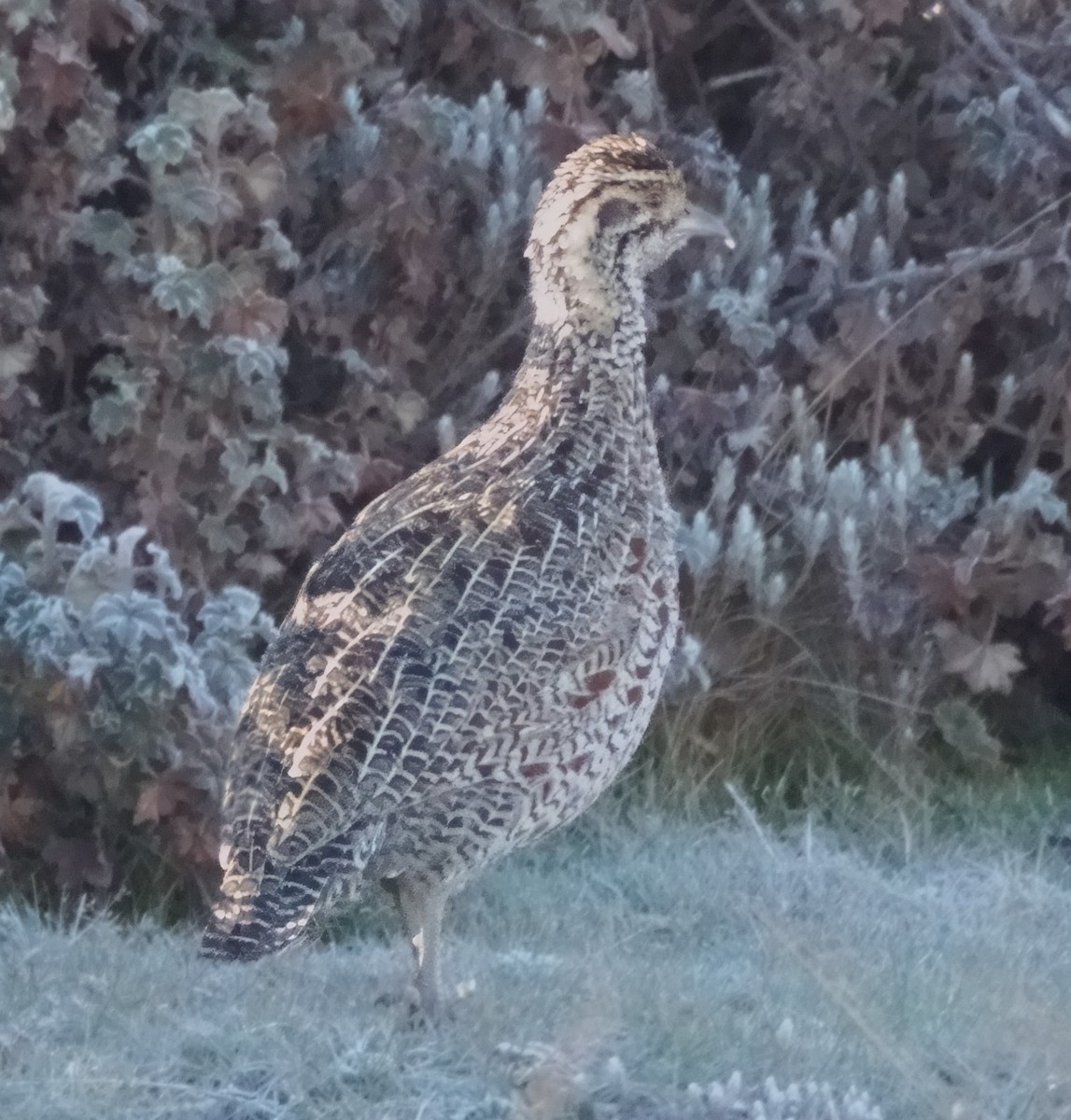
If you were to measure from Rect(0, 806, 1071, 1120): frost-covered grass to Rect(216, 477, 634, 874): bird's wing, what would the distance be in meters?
0.39

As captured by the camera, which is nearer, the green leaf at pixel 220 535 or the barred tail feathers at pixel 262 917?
the barred tail feathers at pixel 262 917

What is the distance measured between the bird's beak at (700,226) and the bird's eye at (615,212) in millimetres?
154

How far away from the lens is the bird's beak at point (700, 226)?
474cm

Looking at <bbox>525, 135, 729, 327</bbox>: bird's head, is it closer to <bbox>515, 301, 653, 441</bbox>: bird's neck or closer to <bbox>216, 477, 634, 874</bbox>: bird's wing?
<bbox>515, 301, 653, 441</bbox>: bird's neck

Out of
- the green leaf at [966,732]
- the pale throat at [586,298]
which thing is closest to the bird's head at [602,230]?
the pale throat at [586,298]

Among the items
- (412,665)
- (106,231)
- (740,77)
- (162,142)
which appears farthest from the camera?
(740,77)

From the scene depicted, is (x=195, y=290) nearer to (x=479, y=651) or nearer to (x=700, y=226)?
(x=700, y=226)

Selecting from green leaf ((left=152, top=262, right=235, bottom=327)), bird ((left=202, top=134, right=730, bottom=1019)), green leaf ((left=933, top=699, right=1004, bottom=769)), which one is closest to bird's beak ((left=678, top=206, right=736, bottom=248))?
bird ((left=202, top=134, right=730, bottom=1019))

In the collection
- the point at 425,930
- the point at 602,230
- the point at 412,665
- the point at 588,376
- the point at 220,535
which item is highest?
the point at 602,230

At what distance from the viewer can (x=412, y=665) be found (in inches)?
158

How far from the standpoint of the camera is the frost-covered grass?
3734 millimetres

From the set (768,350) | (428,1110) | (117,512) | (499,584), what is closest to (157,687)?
(117,512)

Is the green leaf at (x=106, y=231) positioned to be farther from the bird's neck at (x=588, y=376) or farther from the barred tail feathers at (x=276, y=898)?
the barred tail feathers at (x=276, y=898)

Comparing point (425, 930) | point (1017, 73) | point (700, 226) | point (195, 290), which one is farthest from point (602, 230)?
point (1017, 73)
